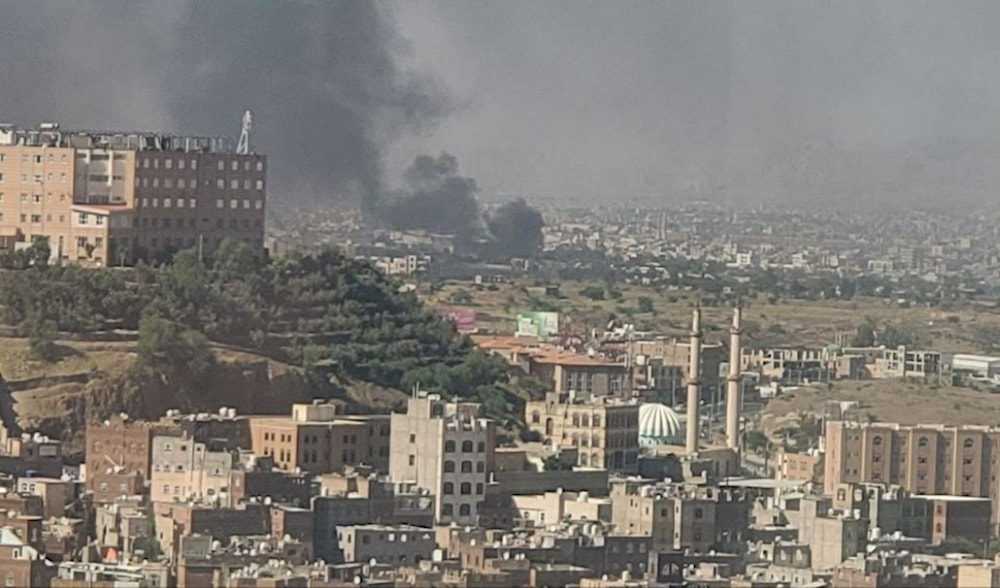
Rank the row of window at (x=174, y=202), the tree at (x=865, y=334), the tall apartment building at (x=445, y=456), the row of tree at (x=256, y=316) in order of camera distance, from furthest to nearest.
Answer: the tree at (x=865, y=334) → the row of window at (x=174, y=202) → the row of tree at (x=256, y=316) → the tall apartment building at (x=445, y=456)

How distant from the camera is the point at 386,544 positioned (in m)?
30.5

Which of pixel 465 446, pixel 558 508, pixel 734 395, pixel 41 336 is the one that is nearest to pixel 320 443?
pixel 465 446

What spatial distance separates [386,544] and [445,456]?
11.3 feet

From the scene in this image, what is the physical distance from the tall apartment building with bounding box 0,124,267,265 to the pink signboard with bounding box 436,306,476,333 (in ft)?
12.7

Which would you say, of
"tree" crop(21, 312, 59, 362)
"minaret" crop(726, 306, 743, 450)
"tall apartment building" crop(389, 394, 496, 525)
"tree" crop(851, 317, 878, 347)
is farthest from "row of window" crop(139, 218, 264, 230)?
"tree" crop(851, 317, 878, 347)

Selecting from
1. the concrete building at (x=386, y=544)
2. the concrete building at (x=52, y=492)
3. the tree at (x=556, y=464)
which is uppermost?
the tree at (x=556, y=464)

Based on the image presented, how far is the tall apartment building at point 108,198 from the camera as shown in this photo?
41.6 m

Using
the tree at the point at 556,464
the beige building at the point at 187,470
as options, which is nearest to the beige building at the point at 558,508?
the tree at the point at 556,464

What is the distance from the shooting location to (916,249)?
62.2 metres

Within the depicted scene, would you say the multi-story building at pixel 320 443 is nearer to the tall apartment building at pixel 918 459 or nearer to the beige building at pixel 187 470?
the beige building at pixel 187 470

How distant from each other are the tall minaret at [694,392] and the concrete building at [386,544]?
7.92 metres

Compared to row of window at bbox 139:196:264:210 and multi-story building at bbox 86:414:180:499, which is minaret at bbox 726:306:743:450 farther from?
multi-story building at bbox 86:414:180:499

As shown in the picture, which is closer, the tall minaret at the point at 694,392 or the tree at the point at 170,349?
the tree at the point at 170,349

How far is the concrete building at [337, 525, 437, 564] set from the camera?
3019cm
